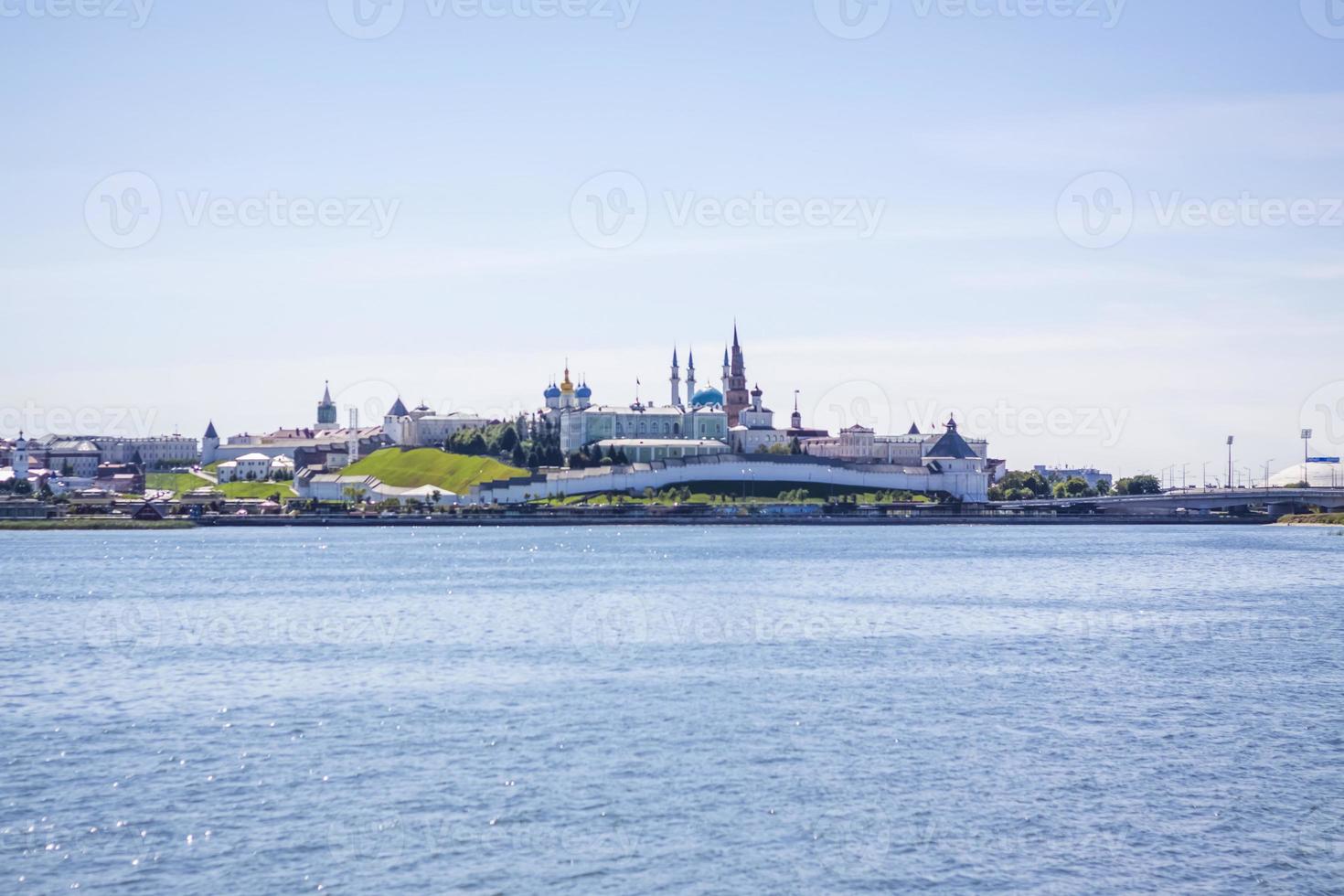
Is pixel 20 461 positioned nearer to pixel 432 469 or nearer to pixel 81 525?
pixel 432 469

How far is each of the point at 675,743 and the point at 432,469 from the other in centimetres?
11215

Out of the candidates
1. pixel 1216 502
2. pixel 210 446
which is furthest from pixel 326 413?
pixel 1216 502

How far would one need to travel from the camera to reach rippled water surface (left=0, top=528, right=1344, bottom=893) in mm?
15211

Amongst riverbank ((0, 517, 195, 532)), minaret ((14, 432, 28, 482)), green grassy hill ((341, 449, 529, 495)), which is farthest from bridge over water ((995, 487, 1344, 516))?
minaret ((14, 432, 28, 482))

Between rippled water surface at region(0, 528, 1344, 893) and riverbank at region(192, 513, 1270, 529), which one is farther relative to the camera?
riverbank at region(192, 513, 1270, 529)

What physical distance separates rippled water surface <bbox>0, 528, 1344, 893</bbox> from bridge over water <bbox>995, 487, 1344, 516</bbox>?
65.2 meters

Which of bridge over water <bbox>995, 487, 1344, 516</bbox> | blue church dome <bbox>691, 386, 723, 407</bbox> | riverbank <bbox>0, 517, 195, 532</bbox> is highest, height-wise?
blue church dome <bbox>691, 386, 723, 407</bbox>

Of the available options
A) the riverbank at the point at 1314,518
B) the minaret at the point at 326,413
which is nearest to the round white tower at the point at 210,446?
the minaret at the point at 326,413

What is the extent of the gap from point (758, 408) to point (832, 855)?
133 meters

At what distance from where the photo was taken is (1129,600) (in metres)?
42.5

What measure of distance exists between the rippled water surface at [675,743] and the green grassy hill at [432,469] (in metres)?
78.1

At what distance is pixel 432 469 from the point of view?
131 m

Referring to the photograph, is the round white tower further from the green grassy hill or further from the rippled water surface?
the rippled water surface

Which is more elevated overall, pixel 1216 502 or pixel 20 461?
pixel 20 461
